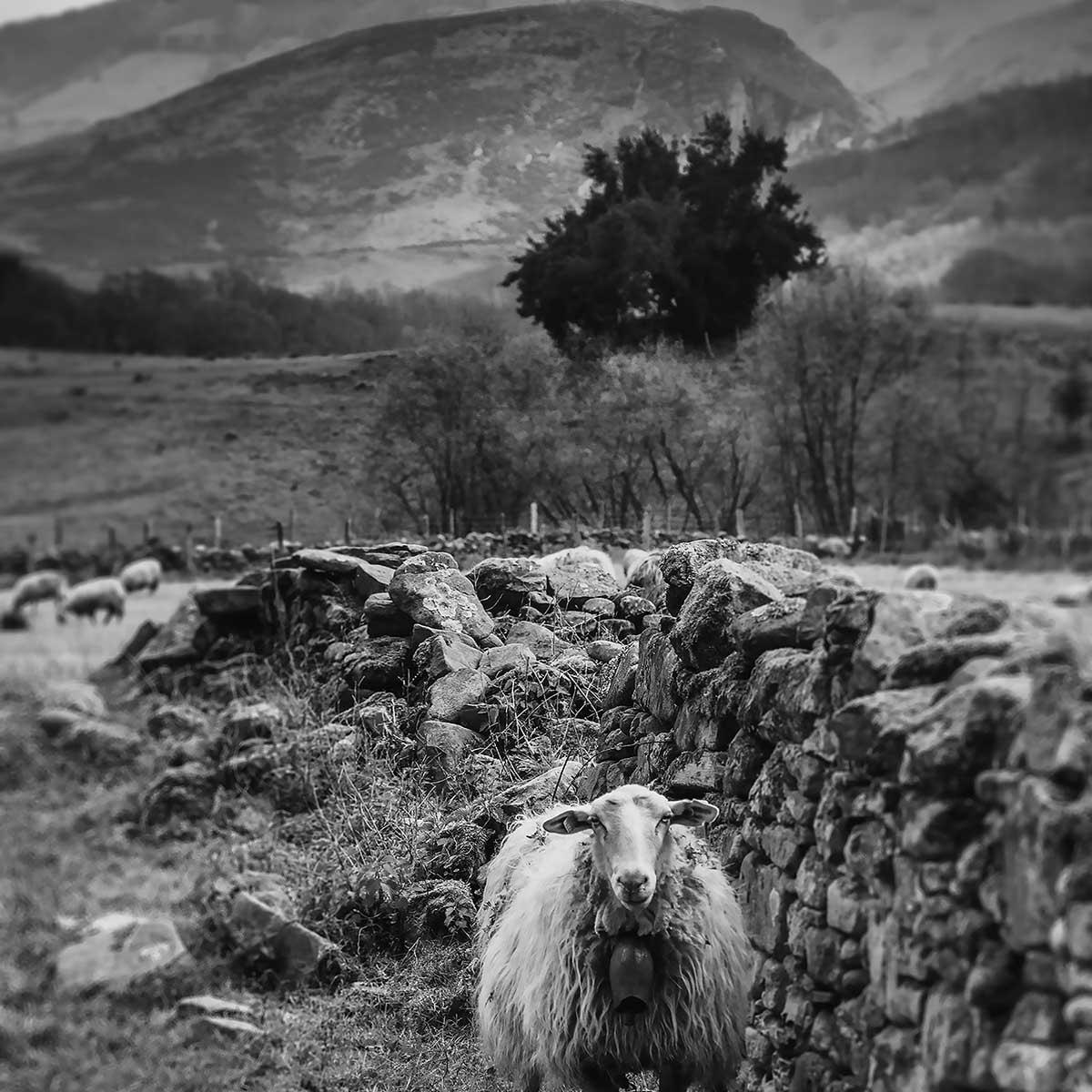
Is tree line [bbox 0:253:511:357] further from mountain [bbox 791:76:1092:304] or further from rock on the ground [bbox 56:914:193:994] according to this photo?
rock on the ground [bbox 56:914:193:994]

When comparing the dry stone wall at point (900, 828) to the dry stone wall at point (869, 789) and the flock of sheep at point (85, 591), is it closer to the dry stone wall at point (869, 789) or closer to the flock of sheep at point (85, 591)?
the dry stone wall at point (869, 789)

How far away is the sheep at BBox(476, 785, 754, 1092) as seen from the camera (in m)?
5.45

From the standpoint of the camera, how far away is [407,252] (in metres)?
11.3

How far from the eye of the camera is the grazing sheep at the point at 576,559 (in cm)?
995

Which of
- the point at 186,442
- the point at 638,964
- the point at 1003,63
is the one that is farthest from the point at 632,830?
the point at 186,442

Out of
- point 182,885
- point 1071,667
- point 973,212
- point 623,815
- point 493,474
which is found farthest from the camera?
point 182,885

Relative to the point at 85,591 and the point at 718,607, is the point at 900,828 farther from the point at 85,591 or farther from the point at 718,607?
the point at 85,591

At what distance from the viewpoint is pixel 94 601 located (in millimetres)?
18875

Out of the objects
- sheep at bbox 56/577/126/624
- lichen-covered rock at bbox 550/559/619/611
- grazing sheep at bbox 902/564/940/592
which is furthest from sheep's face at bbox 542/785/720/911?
sheep at bbox 56/577/126/624

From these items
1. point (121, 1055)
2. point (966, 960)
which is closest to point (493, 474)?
point (121, 1055)

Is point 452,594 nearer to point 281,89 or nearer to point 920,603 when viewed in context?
point 281,89

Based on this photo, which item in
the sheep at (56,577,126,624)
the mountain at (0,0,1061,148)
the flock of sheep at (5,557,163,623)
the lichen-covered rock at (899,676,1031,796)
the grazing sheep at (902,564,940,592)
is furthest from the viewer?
the sheep at (56,577,126,624)

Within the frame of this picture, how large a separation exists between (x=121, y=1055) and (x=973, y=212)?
24.9ft

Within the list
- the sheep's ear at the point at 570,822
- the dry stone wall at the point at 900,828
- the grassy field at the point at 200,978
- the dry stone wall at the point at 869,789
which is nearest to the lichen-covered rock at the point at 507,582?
the dry stone wall at the point at 869,789
